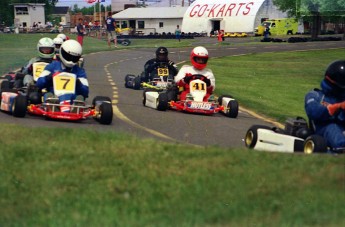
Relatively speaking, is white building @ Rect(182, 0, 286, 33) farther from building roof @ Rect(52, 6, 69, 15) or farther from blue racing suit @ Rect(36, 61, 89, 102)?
building roof @ Rect(52, 6, 69, 15)

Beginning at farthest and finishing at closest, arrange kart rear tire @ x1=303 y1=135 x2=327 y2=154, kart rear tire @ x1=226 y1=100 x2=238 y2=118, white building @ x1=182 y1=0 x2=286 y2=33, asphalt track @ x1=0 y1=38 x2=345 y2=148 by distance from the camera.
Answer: white building @ x1=182 y1=0 x2=286 y2=33
kart rear tire @ x1=226 y1=100 x2=238 y2=118
asphalt track @ x1=0 y1=38 x2=345 y2=148
kart rear tire @ x1=303 y1=135 x2=327 y2=154

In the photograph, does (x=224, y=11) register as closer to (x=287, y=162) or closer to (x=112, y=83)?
(x=112, y=83)

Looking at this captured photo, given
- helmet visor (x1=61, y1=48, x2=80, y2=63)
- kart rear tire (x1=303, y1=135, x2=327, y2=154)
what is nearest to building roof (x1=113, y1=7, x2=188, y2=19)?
helmet visor (x1=61, y1=48, x2=80, y2=63)

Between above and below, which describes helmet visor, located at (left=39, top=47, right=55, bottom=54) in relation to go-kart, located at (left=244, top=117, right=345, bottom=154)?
above

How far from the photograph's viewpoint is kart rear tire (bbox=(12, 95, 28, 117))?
1134 centimetres

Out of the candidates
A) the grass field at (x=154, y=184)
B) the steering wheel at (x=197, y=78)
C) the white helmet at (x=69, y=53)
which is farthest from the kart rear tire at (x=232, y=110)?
the grass field at (x=154, y=184)

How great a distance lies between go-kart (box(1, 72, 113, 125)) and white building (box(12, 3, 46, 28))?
296 feet

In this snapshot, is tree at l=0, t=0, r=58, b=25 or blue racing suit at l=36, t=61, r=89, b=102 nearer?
blue racing suit at l=36, t=61, r=89, b=102

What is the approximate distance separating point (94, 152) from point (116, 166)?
61cm

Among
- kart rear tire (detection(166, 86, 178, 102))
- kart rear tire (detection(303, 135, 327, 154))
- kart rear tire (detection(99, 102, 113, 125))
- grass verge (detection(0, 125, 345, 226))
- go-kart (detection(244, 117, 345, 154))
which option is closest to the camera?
grass verge (detection(0, 125, 345, 226))

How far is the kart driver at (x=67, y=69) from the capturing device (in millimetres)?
11844

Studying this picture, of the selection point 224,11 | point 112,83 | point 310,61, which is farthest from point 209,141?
point 224,11

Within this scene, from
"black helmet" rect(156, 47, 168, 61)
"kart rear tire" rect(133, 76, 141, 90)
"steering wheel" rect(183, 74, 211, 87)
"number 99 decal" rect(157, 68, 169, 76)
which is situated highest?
"black helmet" rect(156, 47, 168, 61)

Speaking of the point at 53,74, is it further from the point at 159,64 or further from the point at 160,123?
the point at 159,64
